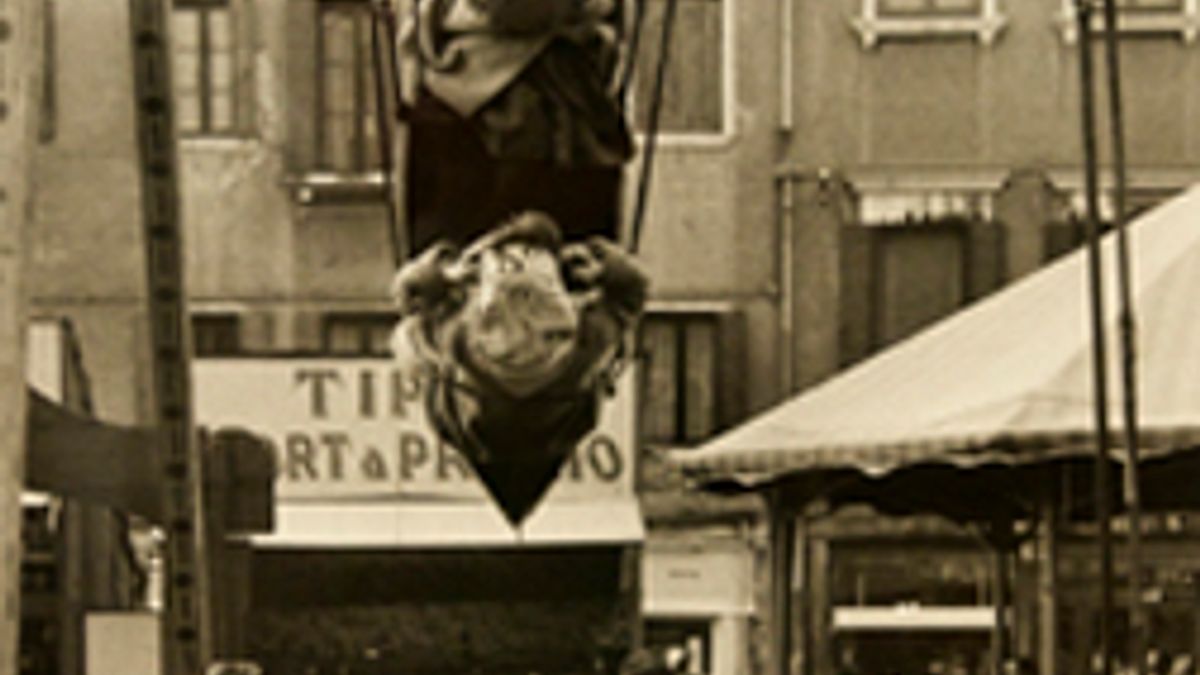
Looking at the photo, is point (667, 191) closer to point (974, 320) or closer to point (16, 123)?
point (974, 320)

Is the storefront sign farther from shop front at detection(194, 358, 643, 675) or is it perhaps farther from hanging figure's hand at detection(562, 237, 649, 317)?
hanging figure's hand at detection(562, 237, 649, 317)

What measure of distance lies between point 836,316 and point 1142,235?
10.2 metres

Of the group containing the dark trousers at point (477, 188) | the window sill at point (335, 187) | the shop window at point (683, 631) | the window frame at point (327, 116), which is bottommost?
the shop window at point (683, 631)

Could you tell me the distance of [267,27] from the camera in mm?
21734

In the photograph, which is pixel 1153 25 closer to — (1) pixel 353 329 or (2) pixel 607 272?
(1) pixel 353 329

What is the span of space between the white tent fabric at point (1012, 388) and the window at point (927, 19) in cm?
914

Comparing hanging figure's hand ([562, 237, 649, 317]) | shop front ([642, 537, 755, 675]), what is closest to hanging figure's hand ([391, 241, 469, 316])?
hanging figure's hand ([562, 237, 649, 317])

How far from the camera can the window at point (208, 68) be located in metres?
21.6

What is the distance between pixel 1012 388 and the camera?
10.7 m

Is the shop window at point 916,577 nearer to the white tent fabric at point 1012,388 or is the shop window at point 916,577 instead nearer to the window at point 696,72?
the window at point 696,72

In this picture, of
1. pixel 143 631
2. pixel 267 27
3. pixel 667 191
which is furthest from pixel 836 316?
pixel 143 631

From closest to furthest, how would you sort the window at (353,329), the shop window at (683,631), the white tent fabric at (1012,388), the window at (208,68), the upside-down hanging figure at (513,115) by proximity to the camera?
the upside-down hanging figure at (513,115) → the white tent fabric at (1012,388) → the shop window at (683,631) → the window at (208,68) → the window at (353,329)

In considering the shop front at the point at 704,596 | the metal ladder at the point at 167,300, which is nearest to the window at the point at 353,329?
the shop front at the point at 704,596

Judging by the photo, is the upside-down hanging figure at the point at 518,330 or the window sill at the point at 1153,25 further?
the window sill at the point at 1153,25
